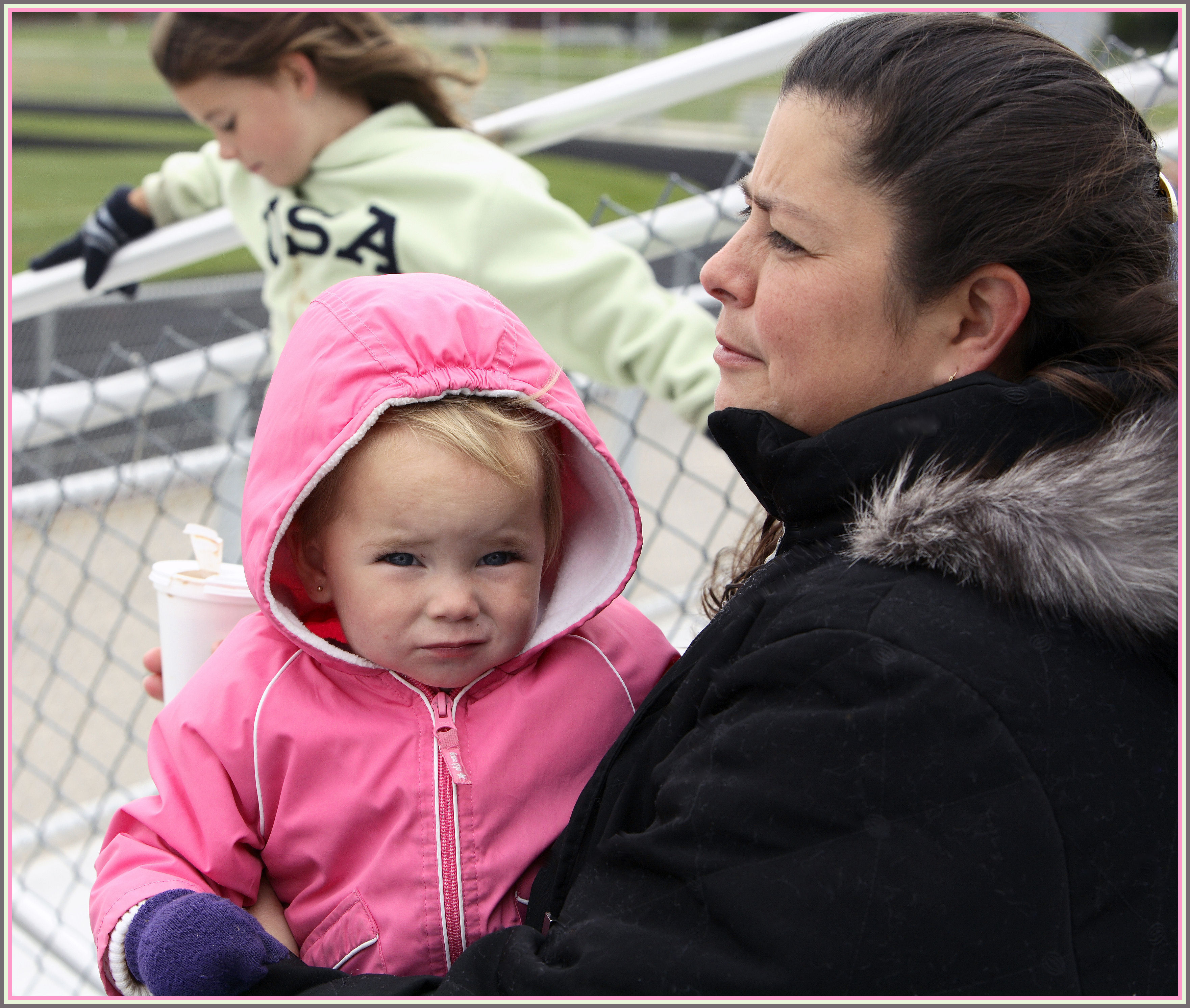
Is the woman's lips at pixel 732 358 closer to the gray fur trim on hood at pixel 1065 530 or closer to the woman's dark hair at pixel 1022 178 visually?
the woman's dark hair at pixel 1022 178

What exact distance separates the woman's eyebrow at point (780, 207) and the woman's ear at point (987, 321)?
0.59 feet

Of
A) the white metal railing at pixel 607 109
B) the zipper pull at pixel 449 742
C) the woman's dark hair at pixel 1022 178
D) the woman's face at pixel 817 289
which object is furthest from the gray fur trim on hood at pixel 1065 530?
the white metal railing at pixel 607 109

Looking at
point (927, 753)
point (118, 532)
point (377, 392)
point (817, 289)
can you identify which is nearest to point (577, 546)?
point (377, 392)

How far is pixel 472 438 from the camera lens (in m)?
1.36

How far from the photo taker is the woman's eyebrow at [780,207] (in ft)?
4.26

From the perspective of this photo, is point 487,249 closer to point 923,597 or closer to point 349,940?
point 349,940

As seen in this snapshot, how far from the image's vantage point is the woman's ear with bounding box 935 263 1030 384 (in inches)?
49.4


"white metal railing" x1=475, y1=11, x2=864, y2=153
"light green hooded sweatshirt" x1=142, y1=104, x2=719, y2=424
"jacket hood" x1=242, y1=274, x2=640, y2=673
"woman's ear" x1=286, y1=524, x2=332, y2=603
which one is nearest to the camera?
"jacket hood" x1=242, y1=274, x2=640, y2=673

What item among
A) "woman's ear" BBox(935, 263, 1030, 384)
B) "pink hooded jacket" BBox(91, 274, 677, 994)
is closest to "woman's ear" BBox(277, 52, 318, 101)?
"pink hooded jacket" BBox(91, 274, 677, 994)

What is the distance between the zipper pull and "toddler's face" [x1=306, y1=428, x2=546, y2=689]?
3 centimetres

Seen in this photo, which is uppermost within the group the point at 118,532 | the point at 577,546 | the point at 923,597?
the point at 923,597

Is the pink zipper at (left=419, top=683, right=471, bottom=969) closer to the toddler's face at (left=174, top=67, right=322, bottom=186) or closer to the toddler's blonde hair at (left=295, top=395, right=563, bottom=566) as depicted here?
the toddler's blonde hair at (left=295, top=395, right=563, bottom=566)

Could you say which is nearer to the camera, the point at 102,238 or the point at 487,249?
the point at 487,249

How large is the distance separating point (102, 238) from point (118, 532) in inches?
46.7
